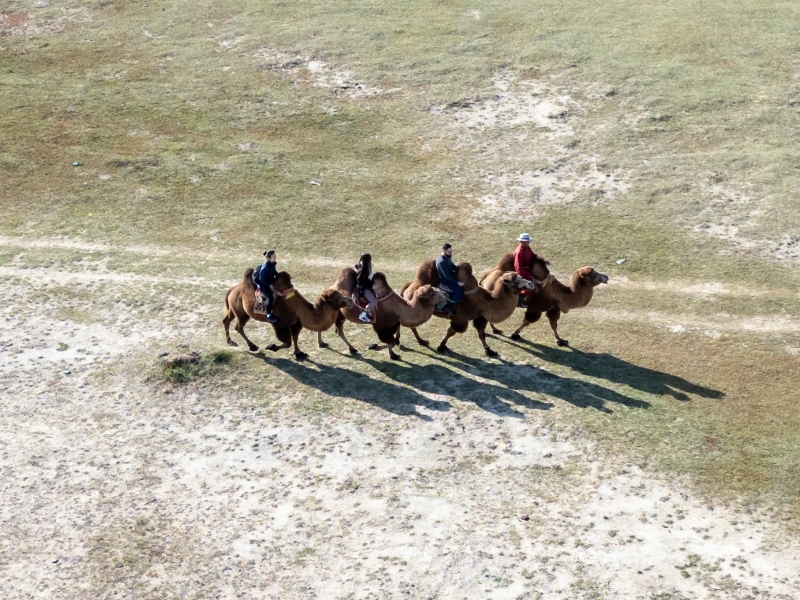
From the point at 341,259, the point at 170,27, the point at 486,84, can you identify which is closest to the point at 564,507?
the point at 341,259

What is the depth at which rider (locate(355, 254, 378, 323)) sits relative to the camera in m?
16.9

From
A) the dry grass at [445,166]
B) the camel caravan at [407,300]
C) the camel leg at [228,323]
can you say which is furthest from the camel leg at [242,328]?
the dry grass at [445,166]

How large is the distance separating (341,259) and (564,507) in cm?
944

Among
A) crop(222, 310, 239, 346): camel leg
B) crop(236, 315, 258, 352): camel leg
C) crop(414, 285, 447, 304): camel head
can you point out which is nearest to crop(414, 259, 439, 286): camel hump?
crop(414, 285, 447, 304): camel head

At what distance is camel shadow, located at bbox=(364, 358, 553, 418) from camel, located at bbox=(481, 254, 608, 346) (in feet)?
5.12

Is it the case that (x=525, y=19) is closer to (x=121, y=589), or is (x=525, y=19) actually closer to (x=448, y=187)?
(x=448, y=187)

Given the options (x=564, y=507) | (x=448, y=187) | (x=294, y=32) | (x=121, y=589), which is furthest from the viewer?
(x=294, y=32)

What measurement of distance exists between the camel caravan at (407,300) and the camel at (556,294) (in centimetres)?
2

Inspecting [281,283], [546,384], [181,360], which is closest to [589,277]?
[546,384]

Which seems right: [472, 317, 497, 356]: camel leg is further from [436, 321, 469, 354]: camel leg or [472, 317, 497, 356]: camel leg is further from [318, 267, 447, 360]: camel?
[318, 267, 447, 360]: camel

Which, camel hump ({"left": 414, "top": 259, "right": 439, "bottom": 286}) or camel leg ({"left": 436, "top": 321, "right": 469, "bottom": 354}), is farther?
camel hump ({"left": 414, "top": 259, "right": 439, "bottom": 286})

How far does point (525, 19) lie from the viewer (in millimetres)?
31953

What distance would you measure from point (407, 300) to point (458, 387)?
77.0 inches

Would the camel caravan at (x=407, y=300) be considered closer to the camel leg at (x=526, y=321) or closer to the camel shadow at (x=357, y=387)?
the camel leg at (x=526, y=321)
